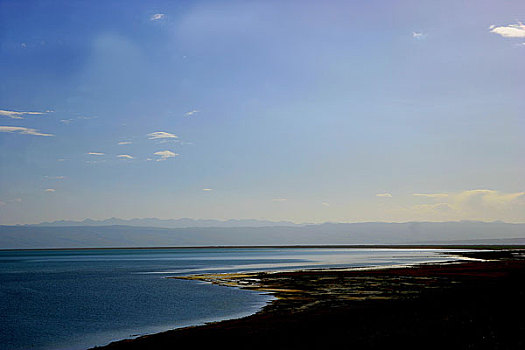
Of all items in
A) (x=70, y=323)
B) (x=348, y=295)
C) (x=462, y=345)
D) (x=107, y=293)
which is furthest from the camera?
(x=107, y=293)

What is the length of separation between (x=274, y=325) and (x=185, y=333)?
5.70 metres

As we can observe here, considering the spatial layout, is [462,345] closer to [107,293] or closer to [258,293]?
[258,293]

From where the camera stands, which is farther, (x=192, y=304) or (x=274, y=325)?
(x=192, y=304)

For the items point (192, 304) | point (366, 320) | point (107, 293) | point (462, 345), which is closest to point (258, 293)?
point (192, 304)

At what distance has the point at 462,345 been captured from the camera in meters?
20.8

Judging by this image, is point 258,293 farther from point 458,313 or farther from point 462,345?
point 462,345

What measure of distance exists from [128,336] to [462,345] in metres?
21.9

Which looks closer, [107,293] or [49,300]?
[49,300]

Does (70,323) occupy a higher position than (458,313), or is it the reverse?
(458,313)

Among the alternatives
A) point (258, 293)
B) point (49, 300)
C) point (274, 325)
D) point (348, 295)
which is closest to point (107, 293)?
point (49, 300)

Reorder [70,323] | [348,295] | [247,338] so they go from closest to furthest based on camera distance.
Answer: [247,338], [70,323], [348,295]

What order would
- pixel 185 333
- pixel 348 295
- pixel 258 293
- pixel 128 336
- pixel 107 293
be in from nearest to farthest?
Answer: pixel 185 333 → pixel 128 336 → pixel 348 295 → pixel 258 293 → pixel 107 293

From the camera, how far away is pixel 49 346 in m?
31.7

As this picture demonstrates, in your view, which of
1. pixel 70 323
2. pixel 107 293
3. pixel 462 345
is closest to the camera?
pixel 462 345
